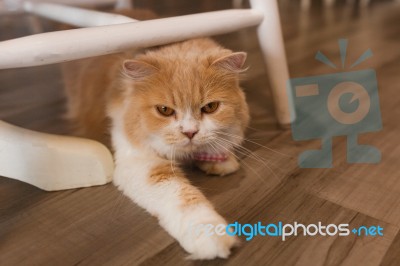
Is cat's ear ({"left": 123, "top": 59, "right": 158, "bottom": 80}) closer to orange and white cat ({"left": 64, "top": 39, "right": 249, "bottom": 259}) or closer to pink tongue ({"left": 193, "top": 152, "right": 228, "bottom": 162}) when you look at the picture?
orange and white cat ({"left": 64, "top": 39, "right": 249, "bottom": 259})

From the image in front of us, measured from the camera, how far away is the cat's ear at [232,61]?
87 centimetres

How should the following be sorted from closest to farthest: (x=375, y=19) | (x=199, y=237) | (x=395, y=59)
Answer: (x=199, y=237) < (x=395, y=59) < (x=375, y=19)

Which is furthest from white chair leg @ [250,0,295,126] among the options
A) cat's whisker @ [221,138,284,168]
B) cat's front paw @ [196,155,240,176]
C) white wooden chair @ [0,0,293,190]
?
cat's front paw @ [196,155,240,176]

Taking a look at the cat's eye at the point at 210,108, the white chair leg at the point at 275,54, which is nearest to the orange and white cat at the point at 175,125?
the cat's eye at the point at 210,108

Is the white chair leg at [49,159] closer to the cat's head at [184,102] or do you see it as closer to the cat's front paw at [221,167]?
the cat's head at [184,102]

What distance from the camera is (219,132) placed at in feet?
2.89

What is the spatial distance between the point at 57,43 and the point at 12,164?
1.28 ft

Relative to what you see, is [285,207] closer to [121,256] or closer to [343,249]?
[343,249]

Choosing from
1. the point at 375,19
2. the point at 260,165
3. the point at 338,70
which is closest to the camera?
the point at 260,165

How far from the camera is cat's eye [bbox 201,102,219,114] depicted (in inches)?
34.5

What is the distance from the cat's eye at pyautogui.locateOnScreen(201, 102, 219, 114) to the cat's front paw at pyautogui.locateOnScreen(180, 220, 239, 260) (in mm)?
299

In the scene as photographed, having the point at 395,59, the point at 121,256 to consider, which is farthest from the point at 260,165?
the point at 395,59

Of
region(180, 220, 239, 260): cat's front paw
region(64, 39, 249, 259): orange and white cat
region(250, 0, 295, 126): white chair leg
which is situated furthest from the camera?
region(250, 0, 295, 126): white chair leg

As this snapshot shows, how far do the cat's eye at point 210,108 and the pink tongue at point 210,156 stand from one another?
0.14 meters
